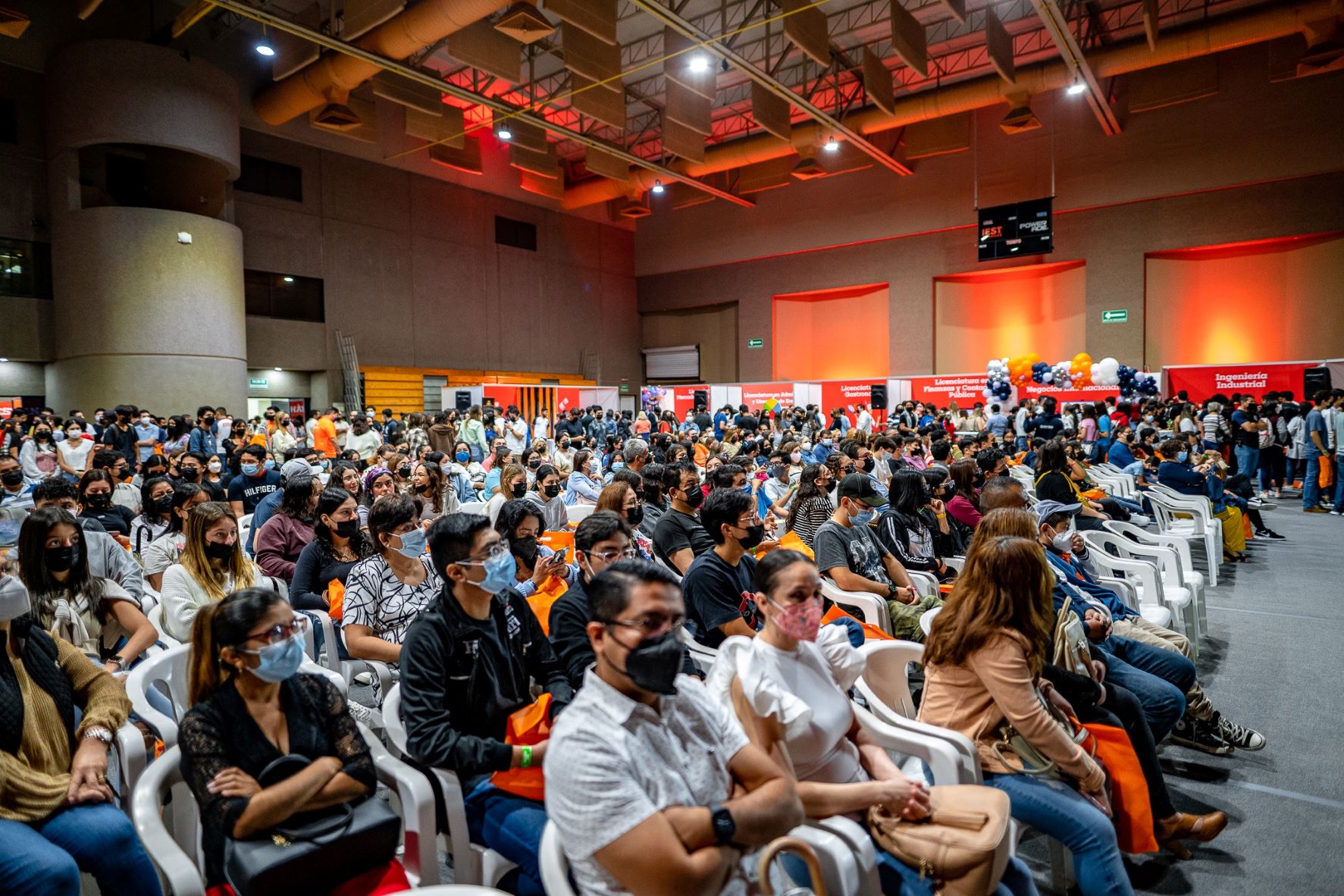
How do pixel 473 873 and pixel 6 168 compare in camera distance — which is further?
pixel 6 168

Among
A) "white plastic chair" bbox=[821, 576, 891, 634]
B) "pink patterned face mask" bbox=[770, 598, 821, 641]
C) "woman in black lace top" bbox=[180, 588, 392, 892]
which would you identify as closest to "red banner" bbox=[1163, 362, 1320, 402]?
"white plastic chair" bbox=[821, 576, 891, 634]

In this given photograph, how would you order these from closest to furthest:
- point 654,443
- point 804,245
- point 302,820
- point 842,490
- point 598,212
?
point 302,820 < point 842,490 < point 654,443 < point 804,245 < point 598,212

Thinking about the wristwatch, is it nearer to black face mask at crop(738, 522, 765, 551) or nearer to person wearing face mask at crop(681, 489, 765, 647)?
person wearing face mask at crop(681, 489, 765, 647)

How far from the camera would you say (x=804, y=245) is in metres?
20.0

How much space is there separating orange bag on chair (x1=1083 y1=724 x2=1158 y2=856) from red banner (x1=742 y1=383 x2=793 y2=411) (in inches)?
601

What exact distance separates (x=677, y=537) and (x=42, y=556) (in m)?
2.49

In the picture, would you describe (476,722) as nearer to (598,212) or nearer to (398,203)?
(398,203)

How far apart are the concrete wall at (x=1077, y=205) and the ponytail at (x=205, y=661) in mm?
17766

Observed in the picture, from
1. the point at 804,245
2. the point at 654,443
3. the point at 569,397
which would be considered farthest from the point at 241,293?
the point at 804,245

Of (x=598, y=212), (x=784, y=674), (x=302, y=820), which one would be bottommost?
(x=302, y=820)

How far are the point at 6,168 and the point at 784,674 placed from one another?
53.8ft

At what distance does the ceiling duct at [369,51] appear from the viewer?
31.1 ft

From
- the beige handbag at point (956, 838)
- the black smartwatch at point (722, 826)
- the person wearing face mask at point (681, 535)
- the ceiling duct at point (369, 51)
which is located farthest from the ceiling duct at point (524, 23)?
the black smartwatch at point (722, 826)

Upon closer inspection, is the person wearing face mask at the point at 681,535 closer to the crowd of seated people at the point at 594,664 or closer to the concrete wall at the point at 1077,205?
the crowd of seated people at the point at 594,664
